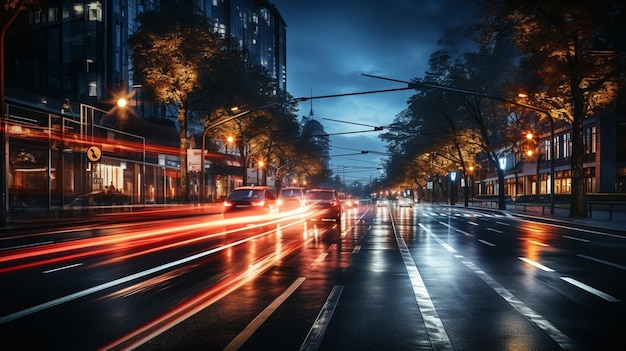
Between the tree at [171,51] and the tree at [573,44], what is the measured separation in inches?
733

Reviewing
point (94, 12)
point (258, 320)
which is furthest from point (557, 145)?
point (258, 320)

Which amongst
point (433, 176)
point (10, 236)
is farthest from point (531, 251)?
point (433, 176)

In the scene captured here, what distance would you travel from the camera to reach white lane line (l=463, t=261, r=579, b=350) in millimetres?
5596

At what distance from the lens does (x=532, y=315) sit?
6.86 meters

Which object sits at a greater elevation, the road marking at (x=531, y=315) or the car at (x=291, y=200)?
the car at (x=291, y=200)

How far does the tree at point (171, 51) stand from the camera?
37500mm

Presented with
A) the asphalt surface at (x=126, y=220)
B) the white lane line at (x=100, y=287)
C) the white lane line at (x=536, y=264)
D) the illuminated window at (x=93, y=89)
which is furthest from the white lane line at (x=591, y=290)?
the illuminated window at (x=93, y=89)

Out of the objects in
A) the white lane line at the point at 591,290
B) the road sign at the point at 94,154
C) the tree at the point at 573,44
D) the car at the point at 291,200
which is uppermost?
the tree at the point at 573,44

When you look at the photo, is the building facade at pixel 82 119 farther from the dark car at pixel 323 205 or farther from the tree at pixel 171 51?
the dark car at pixel 323 205

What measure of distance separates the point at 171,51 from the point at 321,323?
34.3m

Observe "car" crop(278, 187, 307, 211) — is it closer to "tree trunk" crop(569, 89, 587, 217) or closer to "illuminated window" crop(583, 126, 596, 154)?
"tree trunk" crop(569, 89, 587, 217)

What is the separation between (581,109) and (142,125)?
43.0 meters

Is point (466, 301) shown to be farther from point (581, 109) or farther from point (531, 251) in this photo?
point (581, 109)

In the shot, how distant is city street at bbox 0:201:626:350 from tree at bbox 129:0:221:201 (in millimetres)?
24306
